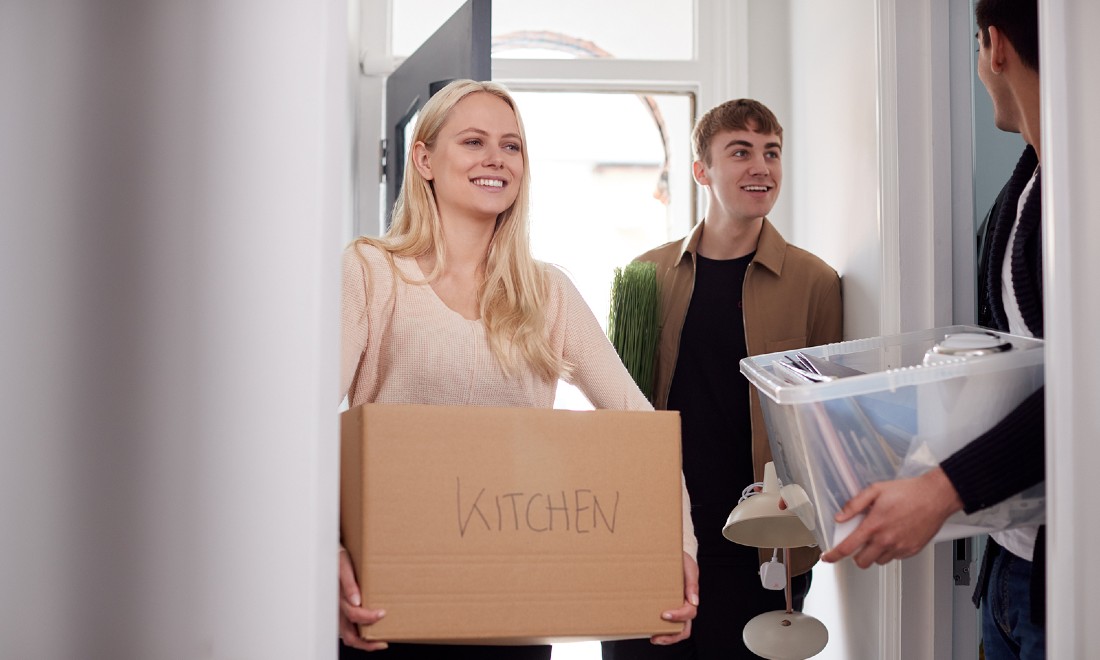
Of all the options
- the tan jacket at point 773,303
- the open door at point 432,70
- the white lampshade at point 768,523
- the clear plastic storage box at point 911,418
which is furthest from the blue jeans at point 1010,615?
the open door at point 432,70

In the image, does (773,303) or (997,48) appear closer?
(997,48)

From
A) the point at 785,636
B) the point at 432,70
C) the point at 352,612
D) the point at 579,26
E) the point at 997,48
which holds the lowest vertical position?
the point at 785,636

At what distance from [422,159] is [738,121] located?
1.03 meters

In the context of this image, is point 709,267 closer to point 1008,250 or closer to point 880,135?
point 880,135

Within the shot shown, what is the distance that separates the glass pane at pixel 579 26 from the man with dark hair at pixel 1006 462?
1746 mm

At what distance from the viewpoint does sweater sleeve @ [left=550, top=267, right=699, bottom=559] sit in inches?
60.9

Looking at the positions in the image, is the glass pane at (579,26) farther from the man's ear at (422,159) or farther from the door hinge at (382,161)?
the man's ear at (422,159)

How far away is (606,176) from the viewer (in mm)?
3266

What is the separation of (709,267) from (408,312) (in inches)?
43.7

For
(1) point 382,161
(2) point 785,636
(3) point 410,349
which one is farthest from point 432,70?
(2) point 785,636

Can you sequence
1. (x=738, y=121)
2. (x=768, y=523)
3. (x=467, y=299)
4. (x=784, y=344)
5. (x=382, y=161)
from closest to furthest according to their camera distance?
(x=467, y=299) → (x=768, y=523) → (x=784, y=344) → (x=738, y=121) → (x=382, y=161)

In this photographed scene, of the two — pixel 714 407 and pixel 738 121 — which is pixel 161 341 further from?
pixel 738 121

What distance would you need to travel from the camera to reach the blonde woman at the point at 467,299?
4.74 feet

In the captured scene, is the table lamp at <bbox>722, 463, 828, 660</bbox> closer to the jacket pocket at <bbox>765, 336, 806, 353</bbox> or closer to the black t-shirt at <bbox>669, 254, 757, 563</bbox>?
the black t-shirt at <bbox>669, 254, 757, 563</bbox>
